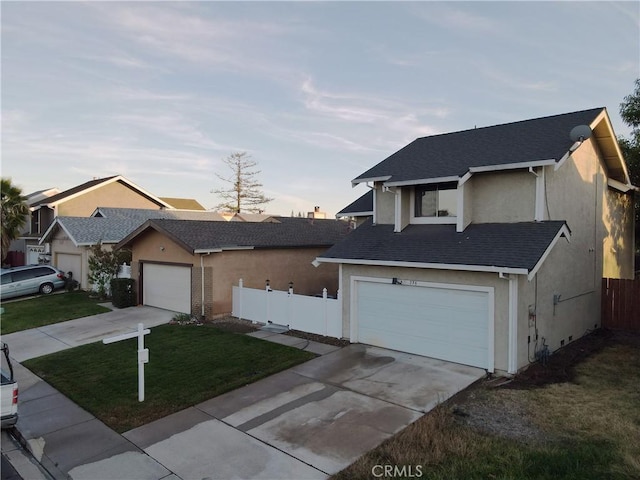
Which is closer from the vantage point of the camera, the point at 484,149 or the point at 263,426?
the point at 263,426

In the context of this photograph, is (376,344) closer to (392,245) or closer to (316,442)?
(392,245)

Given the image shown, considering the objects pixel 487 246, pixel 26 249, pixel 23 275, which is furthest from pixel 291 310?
pixel 26 249

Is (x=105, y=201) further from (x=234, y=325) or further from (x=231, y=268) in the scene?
(x=234, y=325)

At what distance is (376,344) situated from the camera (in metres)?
12.4

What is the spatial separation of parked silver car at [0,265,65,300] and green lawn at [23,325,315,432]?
13.4 metres

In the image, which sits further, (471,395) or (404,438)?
(471,395)

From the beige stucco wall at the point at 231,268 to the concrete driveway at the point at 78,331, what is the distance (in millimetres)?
1978

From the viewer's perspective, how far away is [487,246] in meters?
10.7

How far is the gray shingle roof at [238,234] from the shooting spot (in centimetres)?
1667

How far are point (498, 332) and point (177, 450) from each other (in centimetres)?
743

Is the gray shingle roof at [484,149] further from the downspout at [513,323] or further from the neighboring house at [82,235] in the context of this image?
→ the neighboring house at [82,235]

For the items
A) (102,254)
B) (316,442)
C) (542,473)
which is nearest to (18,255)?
(102,254)

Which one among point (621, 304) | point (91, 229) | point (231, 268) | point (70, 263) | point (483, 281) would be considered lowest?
point (621, 304)

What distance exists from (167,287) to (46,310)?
5.88 m
